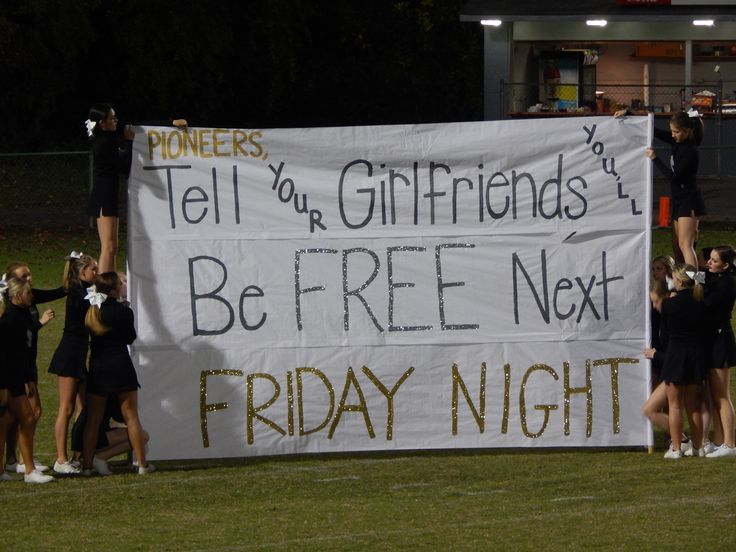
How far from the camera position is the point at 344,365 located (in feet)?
35.5

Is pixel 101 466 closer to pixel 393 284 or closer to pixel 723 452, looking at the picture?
pixel 393 284

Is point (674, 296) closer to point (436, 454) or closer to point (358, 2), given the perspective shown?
point (436, 454)

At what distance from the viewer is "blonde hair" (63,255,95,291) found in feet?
34.0

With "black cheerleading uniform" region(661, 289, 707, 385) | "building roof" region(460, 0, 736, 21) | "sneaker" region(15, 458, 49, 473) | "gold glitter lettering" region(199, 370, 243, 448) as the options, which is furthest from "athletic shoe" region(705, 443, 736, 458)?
"building roof" region(460, 0, 736, 21)

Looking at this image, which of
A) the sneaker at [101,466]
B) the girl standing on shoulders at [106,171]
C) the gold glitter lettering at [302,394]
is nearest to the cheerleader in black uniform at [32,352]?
the sneaker at [101,466]

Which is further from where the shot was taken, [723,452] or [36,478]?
[723,452]

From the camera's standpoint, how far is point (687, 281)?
403 inches

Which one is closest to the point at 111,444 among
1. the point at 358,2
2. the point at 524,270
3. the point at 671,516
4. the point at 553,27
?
the point at 524,270

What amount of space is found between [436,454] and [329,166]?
2222 mm

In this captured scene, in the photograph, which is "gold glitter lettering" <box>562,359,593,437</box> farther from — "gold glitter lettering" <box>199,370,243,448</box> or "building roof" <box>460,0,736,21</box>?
"building roof" <box>460,0,736,21</box>

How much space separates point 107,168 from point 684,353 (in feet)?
13.9

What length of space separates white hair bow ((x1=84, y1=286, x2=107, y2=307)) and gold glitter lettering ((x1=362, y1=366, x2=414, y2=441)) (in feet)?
6.45

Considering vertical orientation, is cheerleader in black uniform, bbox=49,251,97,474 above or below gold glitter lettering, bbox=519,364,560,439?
above

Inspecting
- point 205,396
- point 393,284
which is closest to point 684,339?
point 393,284
